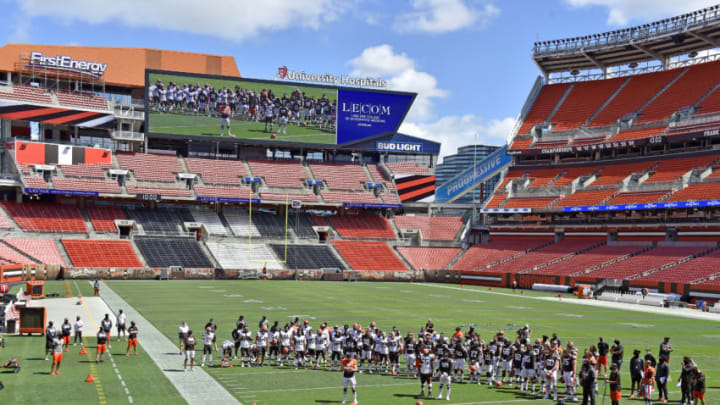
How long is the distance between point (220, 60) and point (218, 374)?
229ft

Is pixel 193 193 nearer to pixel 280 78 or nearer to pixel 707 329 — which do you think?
pixel 280 78

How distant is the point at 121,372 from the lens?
21703 millimetres

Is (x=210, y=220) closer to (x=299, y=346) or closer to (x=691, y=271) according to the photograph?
(x=691, y=271)

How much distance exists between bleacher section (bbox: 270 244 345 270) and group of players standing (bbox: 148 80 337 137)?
58.1 ft

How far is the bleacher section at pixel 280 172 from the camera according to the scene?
8177 cm

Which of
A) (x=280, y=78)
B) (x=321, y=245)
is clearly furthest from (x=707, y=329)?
(x=280, y=78)

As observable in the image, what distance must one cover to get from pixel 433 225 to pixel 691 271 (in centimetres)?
3676

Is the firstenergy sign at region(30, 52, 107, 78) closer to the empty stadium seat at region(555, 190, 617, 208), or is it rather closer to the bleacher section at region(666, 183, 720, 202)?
the empty stadium seat at region(555, 190, 617, 208)

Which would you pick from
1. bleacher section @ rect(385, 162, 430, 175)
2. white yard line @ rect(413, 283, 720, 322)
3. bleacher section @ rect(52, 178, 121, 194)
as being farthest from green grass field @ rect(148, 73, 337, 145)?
white yard line @ rect(413, 283, 720, 322)

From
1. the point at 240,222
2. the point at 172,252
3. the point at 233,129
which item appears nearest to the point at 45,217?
the point at 172,252

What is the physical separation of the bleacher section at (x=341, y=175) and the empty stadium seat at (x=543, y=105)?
70.9ft

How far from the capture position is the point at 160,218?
Result: 73.8 metres

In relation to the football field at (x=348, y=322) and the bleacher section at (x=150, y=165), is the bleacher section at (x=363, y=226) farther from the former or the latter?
the bleacher section at (x=150, y=165)

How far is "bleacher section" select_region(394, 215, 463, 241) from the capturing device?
82.9 meters
